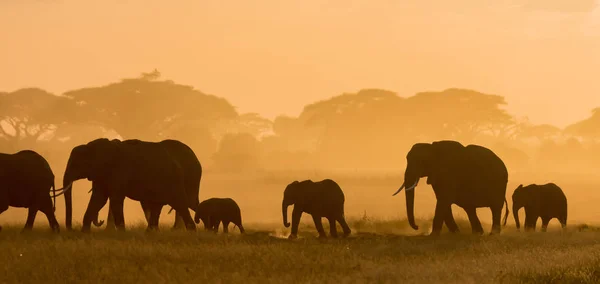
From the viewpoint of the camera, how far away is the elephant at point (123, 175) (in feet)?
68.6

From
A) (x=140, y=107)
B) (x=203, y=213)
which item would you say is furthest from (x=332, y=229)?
(x=140, y=107)

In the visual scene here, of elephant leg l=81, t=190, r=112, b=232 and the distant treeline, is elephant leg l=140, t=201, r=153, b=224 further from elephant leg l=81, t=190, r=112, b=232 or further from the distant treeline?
the distant treeline

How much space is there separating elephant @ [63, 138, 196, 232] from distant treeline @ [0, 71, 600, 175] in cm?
4480

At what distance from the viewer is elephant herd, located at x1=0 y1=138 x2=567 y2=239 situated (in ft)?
68.6

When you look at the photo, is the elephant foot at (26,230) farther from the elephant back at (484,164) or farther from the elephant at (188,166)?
the elephant back at (484,164)

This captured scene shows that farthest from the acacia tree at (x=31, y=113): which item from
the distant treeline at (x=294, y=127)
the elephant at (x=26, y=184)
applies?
the elephant at (x=26, y=184)

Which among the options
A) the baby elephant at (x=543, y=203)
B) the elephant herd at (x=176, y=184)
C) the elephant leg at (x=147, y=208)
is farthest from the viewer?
the baby elephant at (x=543, y=203)

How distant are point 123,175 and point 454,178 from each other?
308 inches

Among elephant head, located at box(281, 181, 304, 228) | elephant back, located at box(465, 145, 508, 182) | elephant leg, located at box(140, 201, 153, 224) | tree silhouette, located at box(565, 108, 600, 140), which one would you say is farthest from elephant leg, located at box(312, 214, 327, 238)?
tree silhouette, located at box(565, 108, 600, 140)

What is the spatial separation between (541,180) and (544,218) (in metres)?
38.3

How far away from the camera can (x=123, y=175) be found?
20953 mm

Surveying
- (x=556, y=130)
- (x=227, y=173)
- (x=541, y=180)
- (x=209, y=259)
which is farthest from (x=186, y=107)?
(x=209, y=259)

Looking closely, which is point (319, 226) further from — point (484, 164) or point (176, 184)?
point (484, 164)

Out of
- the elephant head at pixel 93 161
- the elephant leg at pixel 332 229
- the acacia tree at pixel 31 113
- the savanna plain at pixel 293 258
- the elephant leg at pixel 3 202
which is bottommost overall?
the savanna plain at pixel 293 258
